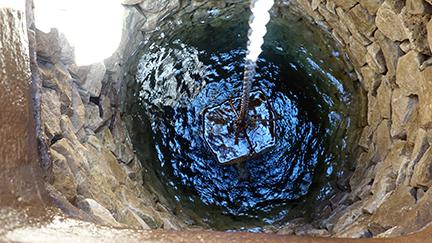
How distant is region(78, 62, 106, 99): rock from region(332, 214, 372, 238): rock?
290 centimetres

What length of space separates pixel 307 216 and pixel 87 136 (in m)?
2.74

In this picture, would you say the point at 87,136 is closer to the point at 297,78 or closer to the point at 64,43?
the point at 64,43

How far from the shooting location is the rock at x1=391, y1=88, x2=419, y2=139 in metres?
2.82

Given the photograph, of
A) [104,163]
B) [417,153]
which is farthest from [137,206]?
[417,153]

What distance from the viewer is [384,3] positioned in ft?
9.38

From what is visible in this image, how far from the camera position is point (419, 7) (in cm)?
237

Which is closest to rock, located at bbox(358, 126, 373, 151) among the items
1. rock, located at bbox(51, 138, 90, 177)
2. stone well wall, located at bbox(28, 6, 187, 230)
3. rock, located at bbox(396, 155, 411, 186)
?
rock, located at bbox(396, 155, 411, 186)

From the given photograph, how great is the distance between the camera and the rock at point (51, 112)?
2.14 metres

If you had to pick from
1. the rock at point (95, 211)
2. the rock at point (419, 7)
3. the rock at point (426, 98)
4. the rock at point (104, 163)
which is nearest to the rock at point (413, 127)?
the rock at point (426, 98)

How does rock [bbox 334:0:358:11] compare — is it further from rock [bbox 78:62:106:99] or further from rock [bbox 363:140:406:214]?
rock [bbox 78:62:106:99]

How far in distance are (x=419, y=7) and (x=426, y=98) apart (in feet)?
2.45

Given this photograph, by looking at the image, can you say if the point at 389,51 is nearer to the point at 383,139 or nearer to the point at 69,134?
the point at 383,139

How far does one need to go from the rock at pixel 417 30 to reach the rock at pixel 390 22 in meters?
0.10

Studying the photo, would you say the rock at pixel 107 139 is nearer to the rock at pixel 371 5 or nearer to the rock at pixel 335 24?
the rock at pixel 335 24
